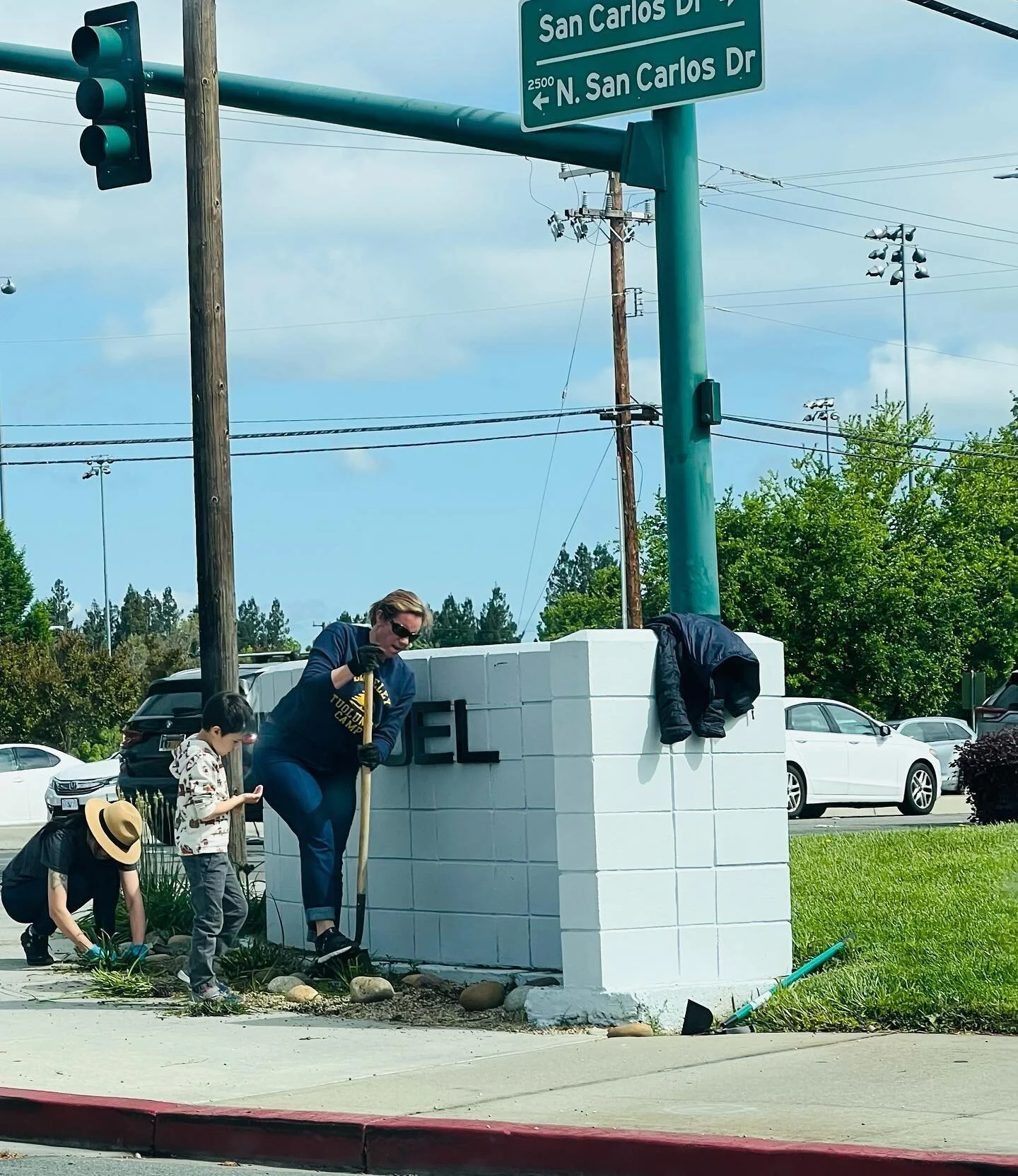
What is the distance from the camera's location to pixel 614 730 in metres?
8.79

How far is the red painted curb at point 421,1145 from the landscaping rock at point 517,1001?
2.30 metres

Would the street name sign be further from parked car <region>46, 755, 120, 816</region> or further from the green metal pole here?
parked car <region>46, 755, 120, 816</region>

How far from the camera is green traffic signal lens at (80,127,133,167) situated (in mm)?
A: 10672

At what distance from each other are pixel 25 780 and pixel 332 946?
21.1 metres

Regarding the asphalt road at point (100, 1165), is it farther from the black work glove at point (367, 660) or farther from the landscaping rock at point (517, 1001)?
the black work glove at point (367, 660)

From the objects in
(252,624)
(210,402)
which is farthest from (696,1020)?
(252,624)

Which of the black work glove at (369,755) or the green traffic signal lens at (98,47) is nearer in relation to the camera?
the black work glove at (369,755)

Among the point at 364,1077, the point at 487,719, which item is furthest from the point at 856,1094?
the point at 487,719

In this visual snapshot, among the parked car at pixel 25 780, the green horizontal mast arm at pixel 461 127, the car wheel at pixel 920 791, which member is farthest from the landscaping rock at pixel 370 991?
the parked car at pixel 25 780

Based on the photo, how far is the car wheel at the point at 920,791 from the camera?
83.0ft

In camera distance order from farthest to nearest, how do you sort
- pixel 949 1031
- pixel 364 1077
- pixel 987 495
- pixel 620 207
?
pixel 987 495
pixel 620 207
pixel 949 1031
pixel 364 1077

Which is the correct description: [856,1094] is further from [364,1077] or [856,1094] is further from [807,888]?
[807,888]

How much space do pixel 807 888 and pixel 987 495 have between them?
43.4m

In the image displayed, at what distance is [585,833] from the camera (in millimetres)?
8711
